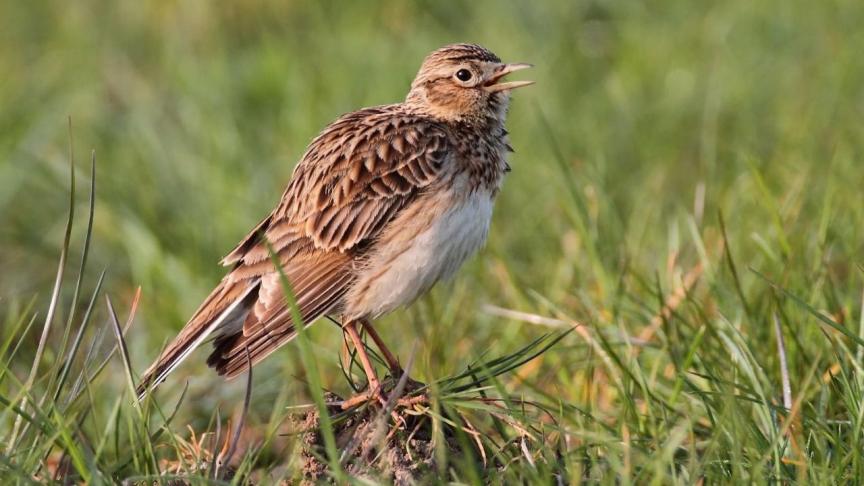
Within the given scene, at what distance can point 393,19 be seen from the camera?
441 inches

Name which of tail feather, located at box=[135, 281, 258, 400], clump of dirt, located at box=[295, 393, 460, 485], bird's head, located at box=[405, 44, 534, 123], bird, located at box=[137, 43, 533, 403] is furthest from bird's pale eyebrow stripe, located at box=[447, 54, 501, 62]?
clump of dirt, located at box=[295, 393, 460, 485]

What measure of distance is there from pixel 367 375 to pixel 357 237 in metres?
0.67

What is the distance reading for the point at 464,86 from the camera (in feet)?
19.4

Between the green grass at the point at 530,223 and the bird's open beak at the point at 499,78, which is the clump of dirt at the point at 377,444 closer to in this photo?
the green grass at the point at 530,223

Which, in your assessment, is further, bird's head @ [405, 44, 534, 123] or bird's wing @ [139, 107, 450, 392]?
bird's head @ [405, 44, 534, 123]

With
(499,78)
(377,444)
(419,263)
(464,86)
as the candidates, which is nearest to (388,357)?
(419,263)

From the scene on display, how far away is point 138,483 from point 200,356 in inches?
113

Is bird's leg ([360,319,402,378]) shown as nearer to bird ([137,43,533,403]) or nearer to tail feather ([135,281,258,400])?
bird ([137,43,533,403])

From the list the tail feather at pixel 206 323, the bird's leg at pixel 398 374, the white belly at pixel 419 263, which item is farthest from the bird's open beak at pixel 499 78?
the tail feather at pixel 206 323

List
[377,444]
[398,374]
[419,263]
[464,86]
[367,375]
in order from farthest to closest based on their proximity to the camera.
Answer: [464,86] < [419,263] < [398,374] < [367,375] < [377,444]

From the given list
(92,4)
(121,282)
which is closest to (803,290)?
(121,282)

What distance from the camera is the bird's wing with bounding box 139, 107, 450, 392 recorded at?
5125 mm

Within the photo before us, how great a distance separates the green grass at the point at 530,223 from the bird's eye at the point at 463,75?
57 cm

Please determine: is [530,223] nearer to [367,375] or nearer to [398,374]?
[398,374]
